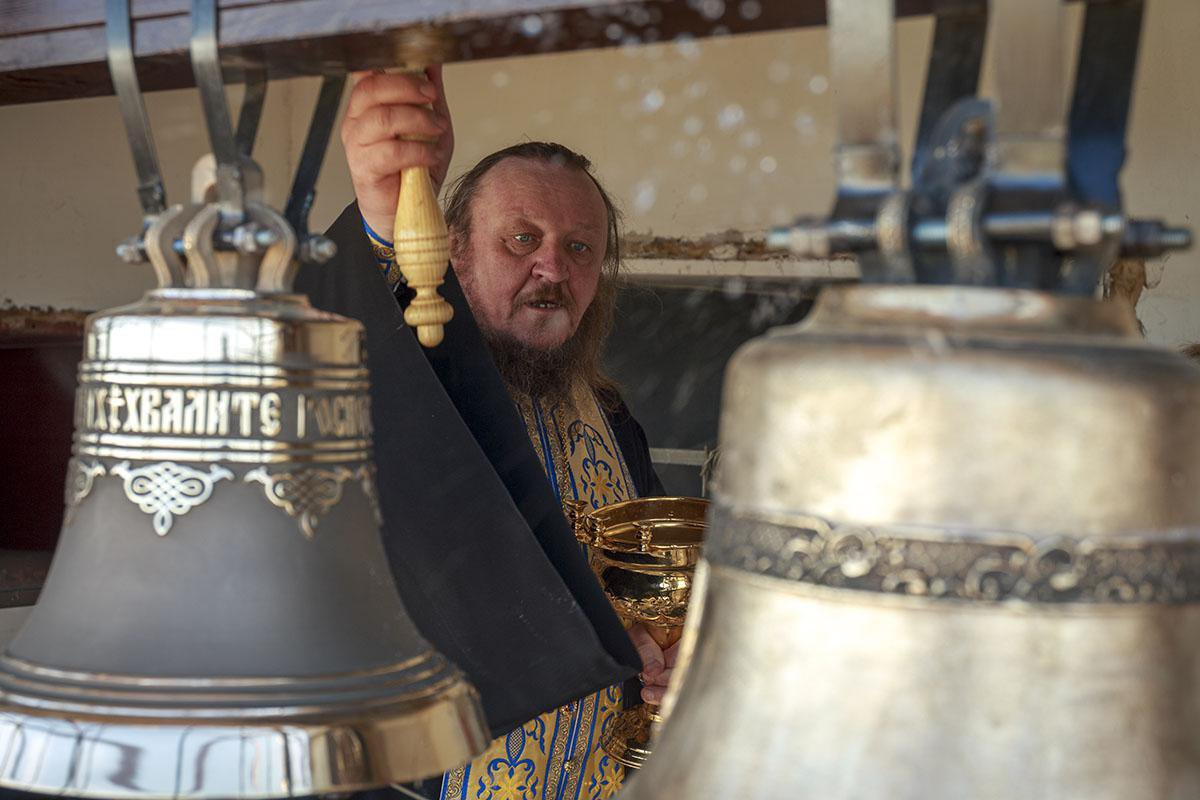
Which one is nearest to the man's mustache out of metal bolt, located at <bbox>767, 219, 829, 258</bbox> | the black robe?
the black robe

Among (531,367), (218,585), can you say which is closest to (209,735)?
(218,585)

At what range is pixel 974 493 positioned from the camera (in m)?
0.57

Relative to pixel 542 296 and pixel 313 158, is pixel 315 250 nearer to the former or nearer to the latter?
pixel 313 158

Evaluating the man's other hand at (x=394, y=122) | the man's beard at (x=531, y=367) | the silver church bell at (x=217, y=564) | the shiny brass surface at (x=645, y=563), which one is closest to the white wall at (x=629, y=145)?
the man's beard at (x=531, y=367)

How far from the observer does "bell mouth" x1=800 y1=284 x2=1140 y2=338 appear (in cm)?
59

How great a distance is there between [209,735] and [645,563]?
1.22 m

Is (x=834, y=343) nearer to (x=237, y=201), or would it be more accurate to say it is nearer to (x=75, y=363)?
(x=237, y=201)

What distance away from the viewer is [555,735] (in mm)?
2184

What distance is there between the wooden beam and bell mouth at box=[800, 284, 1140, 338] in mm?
174

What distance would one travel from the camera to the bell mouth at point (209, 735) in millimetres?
787

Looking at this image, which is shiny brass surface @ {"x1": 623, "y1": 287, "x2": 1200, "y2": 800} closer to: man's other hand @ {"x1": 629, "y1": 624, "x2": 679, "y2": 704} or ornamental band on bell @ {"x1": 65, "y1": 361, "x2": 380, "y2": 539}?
ornamental band on bell @ {"x1": 65, "y1": 361, "x2": 380, "y2": 539}

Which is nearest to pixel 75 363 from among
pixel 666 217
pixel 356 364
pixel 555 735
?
pixel 666 217

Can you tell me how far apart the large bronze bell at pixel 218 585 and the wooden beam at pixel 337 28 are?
0.09 metres

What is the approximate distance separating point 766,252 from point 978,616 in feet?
8.97
